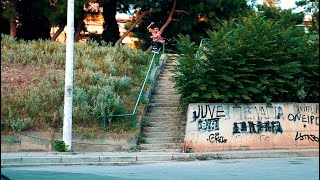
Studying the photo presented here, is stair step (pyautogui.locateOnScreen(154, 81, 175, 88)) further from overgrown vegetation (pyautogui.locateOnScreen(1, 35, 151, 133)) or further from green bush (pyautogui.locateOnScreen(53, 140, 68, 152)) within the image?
green bush (pyautogui.locateOnScreen(53, 140, 68, 152))

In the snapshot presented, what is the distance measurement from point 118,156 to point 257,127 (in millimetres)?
5098

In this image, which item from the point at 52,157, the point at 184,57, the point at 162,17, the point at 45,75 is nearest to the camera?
the point at 52,157

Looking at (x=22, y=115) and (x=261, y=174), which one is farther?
(x=22, y=115)

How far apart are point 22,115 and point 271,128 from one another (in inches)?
331

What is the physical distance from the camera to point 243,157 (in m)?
14.0

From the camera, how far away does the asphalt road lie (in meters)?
9.84

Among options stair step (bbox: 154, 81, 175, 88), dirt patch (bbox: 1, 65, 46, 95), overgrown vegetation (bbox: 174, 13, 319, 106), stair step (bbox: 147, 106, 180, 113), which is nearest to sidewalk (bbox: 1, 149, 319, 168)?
overgrown vegetation (bbox: 174, 13, 319, 106)

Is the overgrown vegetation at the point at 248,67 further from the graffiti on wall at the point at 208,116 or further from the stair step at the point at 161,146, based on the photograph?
the stair step at the point at 161,146

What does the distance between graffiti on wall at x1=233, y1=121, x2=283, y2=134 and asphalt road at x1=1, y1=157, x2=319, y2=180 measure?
2.12 meters

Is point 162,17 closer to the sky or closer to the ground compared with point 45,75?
closer to the sky

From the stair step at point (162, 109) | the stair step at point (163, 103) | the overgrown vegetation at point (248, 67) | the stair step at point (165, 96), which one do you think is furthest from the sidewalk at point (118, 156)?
the stair step at point (165, 96)

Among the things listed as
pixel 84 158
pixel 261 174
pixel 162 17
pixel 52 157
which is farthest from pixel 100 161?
pixel 162 17

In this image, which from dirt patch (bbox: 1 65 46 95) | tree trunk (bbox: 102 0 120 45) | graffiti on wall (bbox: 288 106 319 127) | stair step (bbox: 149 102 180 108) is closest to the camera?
graffiti on wall (bbox: 288 106 319 127)

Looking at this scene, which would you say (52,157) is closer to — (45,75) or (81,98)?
(81,98)
